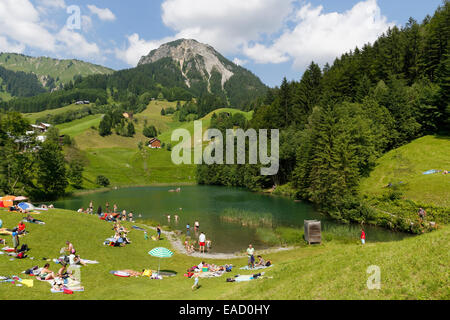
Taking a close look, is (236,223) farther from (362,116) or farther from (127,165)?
(127,165)

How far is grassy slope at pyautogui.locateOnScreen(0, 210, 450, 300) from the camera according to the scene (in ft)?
37.7

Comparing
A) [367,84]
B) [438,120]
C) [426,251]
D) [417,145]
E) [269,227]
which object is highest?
[367,84]

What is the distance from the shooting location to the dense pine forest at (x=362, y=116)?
59219 mm

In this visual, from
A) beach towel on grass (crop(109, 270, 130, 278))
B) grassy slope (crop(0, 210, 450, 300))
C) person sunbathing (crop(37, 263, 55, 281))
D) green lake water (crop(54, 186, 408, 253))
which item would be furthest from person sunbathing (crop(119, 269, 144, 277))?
green lake water (crop(54, 186, 408, 253))

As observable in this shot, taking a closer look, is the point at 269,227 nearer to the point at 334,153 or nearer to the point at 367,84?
the point at 334,153

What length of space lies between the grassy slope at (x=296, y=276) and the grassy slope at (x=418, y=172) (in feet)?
121

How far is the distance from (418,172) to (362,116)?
76.6 ft

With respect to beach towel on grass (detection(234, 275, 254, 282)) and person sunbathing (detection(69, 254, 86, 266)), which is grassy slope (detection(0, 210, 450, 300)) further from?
beach towel on grass (detection(234, 275, 254, 282))

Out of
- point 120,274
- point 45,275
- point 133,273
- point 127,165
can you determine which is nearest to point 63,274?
point 45,275

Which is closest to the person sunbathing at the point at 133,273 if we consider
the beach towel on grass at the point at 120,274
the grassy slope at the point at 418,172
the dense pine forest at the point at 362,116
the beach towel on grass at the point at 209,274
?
the beach towel on grass at the point at 120,274

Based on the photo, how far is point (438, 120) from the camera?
68812mm

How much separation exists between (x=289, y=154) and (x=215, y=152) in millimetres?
→ 56528
